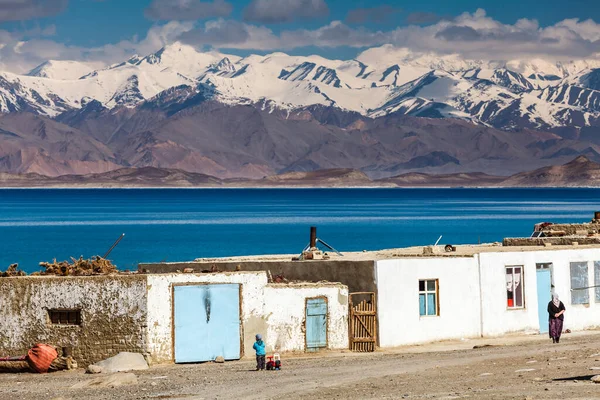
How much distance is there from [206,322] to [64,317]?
366cm

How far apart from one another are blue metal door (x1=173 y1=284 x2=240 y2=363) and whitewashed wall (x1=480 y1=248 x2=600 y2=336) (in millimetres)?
8528

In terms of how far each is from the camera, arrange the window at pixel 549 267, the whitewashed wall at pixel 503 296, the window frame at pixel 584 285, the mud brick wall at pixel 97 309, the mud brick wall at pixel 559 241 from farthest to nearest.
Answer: the mud brick wall at pixel 559 241 → the window frame at pixel 584 285 → the window at pixel 549 267 → the whitewashed wall at pixel 503 296 → the mud brick wall at pixel 97 309

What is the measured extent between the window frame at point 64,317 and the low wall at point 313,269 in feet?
13.6

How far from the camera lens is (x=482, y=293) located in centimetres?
3494

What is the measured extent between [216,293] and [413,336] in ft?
21.5

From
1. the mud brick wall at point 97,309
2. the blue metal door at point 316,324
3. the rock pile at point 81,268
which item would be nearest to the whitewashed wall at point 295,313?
the blue metal door at point 316,324

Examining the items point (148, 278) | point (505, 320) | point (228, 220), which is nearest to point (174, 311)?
point (148, 278)

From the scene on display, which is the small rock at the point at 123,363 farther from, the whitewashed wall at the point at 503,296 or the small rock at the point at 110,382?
the whitewashed wall at the point at 503,296

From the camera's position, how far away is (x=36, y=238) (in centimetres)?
13562

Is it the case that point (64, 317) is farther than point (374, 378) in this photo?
Yes

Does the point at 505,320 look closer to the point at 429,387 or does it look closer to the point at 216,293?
the point at 216,293

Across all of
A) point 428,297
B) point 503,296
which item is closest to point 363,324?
point 428,297

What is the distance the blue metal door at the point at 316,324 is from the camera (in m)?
31.5

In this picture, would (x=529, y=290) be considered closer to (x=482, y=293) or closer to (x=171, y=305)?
(x=482, y=293)
